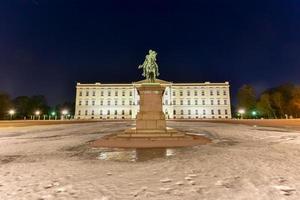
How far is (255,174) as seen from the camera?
474 cm

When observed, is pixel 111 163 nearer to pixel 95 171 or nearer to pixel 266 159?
pixel 95 171

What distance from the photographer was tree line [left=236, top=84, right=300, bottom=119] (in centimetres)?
5889

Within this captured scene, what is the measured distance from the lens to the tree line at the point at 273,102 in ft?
193

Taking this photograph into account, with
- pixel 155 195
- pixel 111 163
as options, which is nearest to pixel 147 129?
pixel 111 163

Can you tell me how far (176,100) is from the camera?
87562 millimetres

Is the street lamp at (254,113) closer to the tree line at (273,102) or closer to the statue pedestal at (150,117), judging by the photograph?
the tree line at (273,102)

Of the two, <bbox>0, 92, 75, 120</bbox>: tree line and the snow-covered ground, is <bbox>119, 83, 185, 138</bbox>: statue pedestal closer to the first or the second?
the snow-covered ground

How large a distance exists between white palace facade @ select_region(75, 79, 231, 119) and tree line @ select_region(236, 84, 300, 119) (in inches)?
522

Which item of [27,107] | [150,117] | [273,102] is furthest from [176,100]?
[150,117]

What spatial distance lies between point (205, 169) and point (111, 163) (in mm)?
2727

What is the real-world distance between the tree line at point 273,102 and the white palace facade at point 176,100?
43.5 ft

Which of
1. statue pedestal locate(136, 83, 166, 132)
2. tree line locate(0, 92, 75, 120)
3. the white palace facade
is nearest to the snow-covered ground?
statue pedestal locate(136, 83, 166, 132)

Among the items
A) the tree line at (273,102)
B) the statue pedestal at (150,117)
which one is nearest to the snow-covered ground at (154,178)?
the statue pedestal at (150,117)

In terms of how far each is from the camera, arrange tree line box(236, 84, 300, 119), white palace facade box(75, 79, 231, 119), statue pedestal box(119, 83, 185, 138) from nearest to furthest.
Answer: statue pedestal box(119, 83, 185, 138), tree line box(236, 84, 300, 119), white palace facade box(75, 79, 231, 119)
